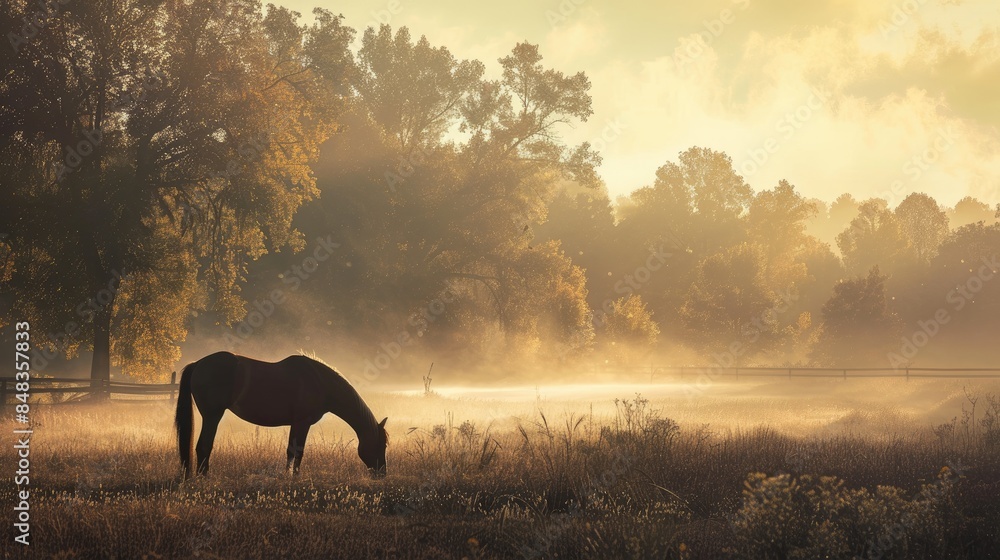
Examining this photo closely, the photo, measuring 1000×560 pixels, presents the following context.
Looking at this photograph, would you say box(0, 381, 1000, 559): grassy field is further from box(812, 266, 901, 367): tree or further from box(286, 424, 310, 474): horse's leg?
box(812, 266, 901, 367): tree

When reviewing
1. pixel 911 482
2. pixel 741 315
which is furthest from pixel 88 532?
pixel 741 315

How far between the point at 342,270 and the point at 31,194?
888 inches

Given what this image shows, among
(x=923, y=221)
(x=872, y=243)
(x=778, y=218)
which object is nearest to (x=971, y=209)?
(x=923, y=221)

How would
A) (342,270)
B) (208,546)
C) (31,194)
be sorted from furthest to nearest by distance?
(342,270)
(31,194)
(208,546)

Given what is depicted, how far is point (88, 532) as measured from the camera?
26.6ft

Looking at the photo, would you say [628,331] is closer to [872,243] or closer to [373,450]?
[872,243]

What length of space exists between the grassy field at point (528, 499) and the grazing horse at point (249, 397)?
63cm

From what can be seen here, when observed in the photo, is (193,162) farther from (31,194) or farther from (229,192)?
(31,194)

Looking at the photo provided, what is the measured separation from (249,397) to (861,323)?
52.6m

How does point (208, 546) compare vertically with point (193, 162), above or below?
below

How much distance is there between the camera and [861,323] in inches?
2191

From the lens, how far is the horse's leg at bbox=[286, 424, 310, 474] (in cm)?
1154

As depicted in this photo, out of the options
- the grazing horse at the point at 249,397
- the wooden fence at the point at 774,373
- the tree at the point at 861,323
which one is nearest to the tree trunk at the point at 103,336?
the wooden fence at the point at 774,373

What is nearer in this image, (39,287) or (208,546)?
(208,546)
